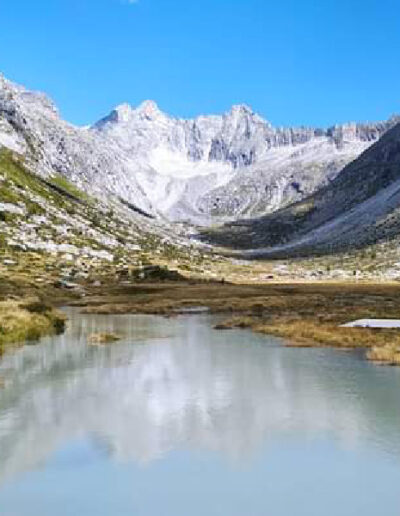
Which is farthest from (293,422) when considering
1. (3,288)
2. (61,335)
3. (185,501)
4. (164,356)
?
(3,288)

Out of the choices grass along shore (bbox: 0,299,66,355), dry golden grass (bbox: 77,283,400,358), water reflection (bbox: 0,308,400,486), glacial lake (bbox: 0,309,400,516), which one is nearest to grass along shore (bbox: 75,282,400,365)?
dry golden grass (bbox: 77,283,400,358)

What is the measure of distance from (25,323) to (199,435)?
127 feet

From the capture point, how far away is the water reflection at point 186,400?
3027cm

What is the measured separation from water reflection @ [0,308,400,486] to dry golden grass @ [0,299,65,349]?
3329 millimetres

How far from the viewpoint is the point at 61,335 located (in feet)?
224

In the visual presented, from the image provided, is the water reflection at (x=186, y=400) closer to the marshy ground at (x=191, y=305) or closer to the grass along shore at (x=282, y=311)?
the grass along shore at (x=282, y=311)

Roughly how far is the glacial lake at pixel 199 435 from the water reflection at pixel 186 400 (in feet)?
0.29

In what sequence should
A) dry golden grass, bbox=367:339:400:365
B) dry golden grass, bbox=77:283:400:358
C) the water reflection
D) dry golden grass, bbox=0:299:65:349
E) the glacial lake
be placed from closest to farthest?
the glacial lake
the water reflection
dry golden grass, bbox=367:339:400:365
dry golden grass, bbox=0:299:65:349
dry golden grass, bbox=77:283:400:358

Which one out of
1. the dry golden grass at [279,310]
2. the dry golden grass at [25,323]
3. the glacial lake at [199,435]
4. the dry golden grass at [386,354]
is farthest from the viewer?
the dry golden grass at [279,310]

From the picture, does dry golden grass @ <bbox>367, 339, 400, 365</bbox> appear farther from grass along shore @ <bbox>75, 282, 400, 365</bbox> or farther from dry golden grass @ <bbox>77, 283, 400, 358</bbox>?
dry golden grass @ <bbox>77, 283, 400, 358</bbox>

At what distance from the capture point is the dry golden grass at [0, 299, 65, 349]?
61.7m

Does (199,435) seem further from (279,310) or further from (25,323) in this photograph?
(279,310)

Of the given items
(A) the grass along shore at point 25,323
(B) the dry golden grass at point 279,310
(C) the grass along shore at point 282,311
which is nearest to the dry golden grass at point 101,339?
(A) the grass along shore at point 25,323

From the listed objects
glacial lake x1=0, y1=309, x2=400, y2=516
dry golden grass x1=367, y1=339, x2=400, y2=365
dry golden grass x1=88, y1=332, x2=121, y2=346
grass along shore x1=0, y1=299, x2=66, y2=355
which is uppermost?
grass along shore x1=0, y1=299, x2=66, y2=355
